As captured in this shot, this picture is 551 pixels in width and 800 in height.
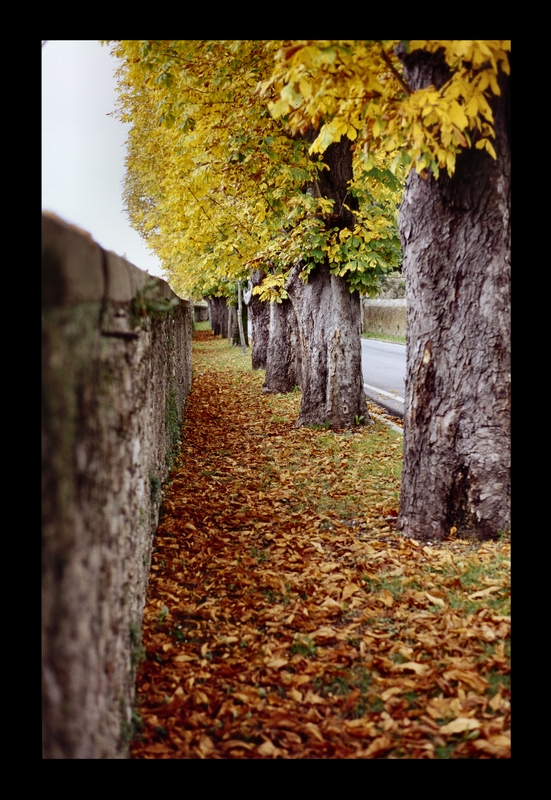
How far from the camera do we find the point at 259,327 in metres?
18.0

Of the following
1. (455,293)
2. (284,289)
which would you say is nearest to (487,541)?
(455,293)

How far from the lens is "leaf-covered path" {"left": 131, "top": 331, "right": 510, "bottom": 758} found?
292 centimetres

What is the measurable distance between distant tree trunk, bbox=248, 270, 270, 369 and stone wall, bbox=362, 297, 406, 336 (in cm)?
1427

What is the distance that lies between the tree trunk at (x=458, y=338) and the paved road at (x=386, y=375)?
2999mm

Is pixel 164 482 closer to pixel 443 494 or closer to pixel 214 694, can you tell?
pixel 443 494

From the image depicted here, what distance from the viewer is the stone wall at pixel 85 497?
72.1 inches

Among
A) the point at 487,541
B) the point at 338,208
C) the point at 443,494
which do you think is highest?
the point at 338,208

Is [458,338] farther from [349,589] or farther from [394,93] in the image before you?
[349,589]

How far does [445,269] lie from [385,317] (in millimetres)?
31010

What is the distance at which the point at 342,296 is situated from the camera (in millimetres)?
9758

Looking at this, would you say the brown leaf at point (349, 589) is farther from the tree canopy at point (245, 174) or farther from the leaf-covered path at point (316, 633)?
the tree canopy at point (245, 174)

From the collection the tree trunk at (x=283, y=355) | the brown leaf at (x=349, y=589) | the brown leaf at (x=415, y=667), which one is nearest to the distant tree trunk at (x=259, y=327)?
the tree trunk at (x=283, y=355)

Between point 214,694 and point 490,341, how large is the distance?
316 centimetres

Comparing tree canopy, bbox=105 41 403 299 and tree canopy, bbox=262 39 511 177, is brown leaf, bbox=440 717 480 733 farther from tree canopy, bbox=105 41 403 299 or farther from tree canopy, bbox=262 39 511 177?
tree canopy, bbox=105 41 403 299
